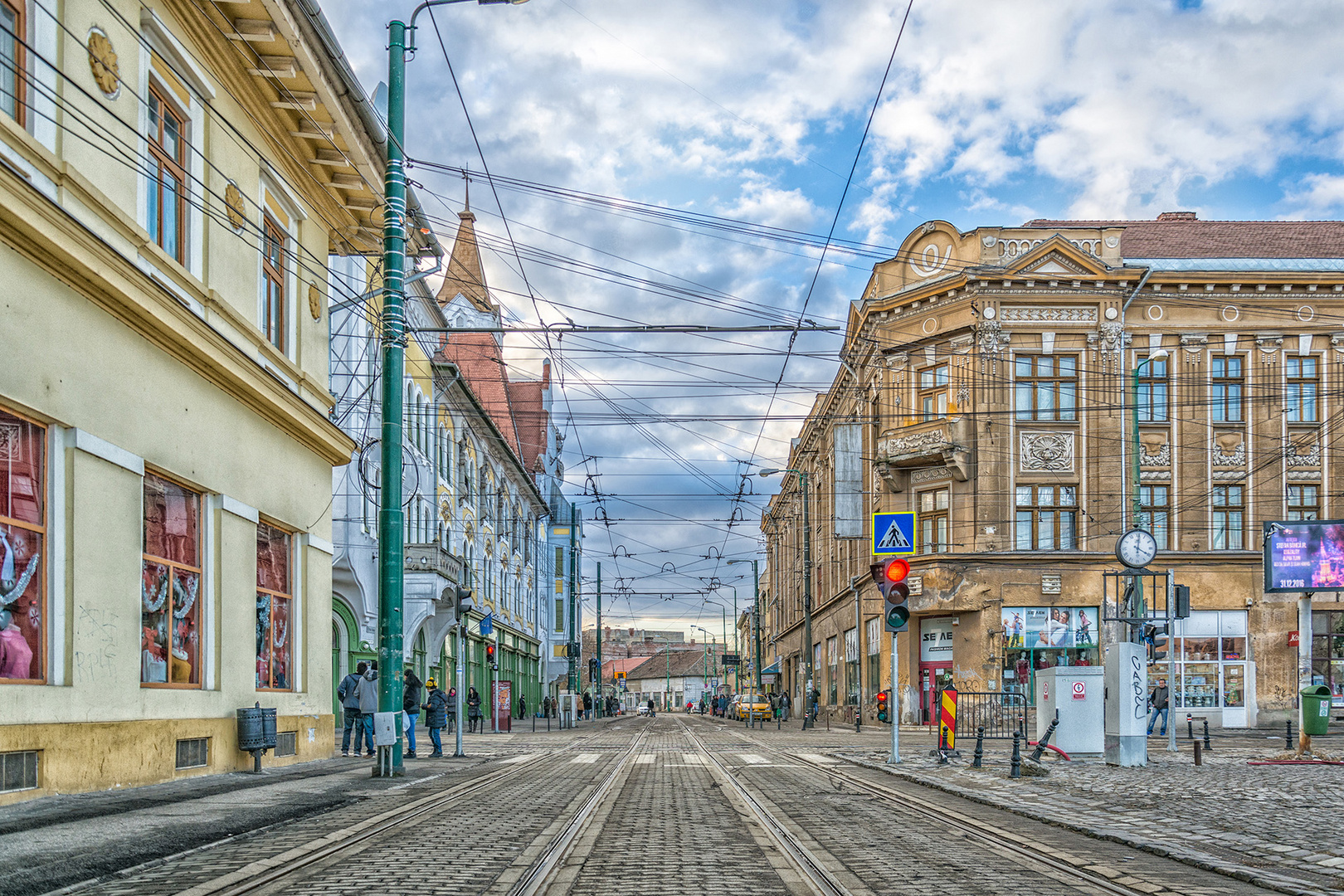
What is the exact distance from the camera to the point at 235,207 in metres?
17.0

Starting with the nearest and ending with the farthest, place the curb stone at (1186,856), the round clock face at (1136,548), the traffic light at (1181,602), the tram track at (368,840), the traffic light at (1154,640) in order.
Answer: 1. the tram track at (368,840)
2. the curb stone at (1186,856)
3. the round clock face at (1136,548)
4. the traffic light at (1181,602)
5. the traffic light at (1154,640)

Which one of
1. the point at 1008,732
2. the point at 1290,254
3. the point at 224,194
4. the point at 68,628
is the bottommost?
the point at 1008,732

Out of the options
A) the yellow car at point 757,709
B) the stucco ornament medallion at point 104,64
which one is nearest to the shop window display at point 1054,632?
the yellow car at point 757,709

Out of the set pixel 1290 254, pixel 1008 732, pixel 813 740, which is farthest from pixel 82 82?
pixel 1290 254

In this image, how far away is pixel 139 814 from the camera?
10547mm

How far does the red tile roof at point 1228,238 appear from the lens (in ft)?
145

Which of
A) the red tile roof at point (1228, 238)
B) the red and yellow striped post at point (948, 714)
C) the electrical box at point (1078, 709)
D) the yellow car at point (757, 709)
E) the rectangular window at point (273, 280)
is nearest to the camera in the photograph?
the rectangular window at point (273, 280)

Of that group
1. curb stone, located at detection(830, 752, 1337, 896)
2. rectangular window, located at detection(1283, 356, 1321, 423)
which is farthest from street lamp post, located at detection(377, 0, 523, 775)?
rectangular window, located at detection(1283, 356, 1321, 423)

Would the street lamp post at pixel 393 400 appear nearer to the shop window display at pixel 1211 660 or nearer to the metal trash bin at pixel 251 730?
the metal trash bin at pixel 251 730

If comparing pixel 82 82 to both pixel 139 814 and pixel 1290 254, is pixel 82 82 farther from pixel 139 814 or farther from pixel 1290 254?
pixel 1290 254

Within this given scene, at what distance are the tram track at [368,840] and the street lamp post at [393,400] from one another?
188 centimetres

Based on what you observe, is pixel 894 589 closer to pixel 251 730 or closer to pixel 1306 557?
pixel 1306 557

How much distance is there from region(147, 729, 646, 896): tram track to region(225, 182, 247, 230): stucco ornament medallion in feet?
25.4

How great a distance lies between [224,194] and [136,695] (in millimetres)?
6643
